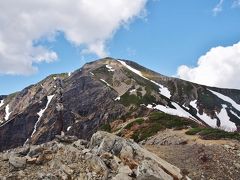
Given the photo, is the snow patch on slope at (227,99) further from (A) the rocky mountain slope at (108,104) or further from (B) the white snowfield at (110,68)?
(B) the white snowfield at (110,68)

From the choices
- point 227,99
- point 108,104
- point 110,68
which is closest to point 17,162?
point 108,104

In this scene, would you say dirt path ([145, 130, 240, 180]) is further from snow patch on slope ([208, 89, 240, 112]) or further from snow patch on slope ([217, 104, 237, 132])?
snow patch on slope ([208, 89, 240, 112])

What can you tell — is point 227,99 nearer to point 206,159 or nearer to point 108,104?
point 108,104

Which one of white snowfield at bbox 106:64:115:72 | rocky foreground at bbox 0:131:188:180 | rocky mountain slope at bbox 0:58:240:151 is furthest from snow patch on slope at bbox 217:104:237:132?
rocky foreground at bbox 0:131:188:180

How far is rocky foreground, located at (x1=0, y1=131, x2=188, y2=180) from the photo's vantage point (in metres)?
25.0

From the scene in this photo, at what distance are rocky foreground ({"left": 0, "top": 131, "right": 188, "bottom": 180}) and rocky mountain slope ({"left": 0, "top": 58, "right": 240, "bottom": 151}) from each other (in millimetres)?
91350

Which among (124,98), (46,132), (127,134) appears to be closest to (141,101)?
(124,98)

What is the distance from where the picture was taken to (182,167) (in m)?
31.8

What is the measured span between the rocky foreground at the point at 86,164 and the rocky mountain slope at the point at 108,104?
91350 millimetres

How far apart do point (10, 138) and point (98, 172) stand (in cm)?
16187

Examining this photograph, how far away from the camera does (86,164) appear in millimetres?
26312

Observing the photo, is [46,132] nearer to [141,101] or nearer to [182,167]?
[141,101]

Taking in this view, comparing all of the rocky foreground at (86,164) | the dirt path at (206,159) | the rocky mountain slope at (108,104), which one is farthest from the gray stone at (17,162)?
the rocky mountain slope at (108,104)

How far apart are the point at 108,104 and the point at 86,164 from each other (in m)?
116
